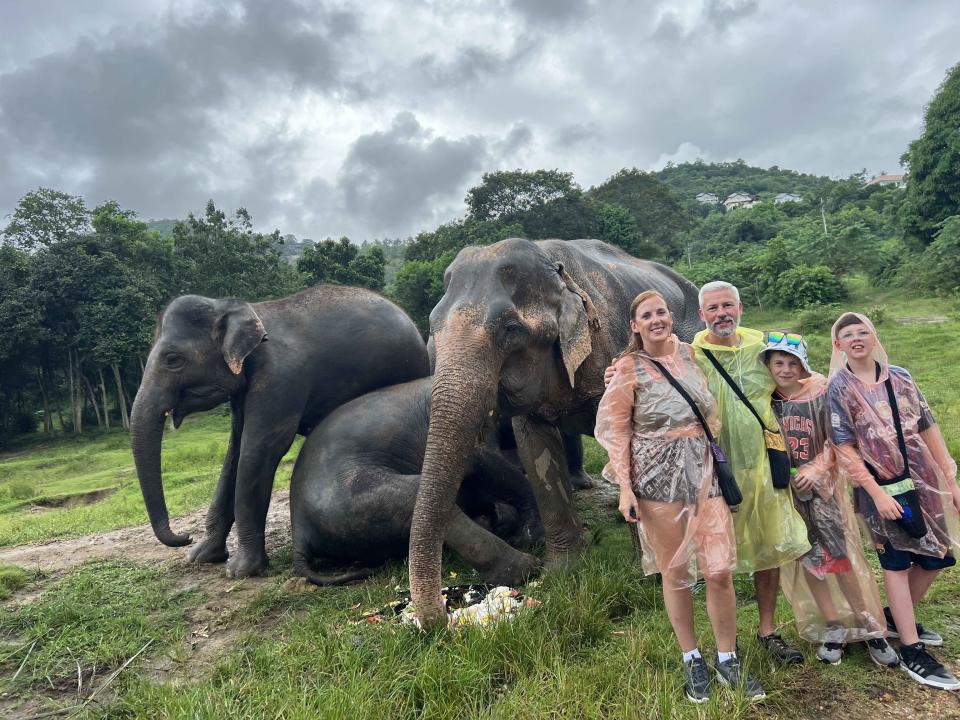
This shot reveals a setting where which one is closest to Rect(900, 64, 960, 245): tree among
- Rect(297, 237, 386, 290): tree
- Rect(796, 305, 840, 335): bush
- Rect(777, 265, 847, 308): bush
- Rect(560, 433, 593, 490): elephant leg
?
Rect(777, 265, 847, 308): bush

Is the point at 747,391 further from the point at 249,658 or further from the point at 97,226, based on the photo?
the point at 97,226

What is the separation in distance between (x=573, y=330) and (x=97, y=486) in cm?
1226

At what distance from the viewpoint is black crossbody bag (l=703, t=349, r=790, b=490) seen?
2742mm

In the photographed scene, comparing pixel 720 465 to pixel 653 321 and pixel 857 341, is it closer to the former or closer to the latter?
pixel 653 321

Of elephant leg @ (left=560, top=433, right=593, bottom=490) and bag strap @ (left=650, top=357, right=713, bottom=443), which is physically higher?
bag strap @ (left=650, top=357, right=713, bottom=443)

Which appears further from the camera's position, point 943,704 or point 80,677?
point 80,677

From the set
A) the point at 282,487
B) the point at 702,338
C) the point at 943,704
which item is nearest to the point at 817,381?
the point at 702,338

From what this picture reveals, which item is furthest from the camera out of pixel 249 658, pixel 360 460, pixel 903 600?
pixel 360 460

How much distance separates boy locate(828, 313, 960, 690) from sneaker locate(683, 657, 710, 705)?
88cm

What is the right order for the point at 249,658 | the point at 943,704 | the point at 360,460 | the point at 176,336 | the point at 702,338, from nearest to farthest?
the point at 943,704
the point at 702,338
the point at 249,658
the point at 360,460
the point at 176,336

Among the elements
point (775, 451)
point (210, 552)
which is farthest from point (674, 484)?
point (210, 552)

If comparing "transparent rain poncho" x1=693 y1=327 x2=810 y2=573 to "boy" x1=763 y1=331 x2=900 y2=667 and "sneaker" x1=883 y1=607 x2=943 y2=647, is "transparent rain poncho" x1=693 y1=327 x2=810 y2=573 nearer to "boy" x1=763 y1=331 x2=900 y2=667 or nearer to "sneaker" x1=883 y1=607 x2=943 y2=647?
"boy" x1=763 y1=331 x2=900 y2=667

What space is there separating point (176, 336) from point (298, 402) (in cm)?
111

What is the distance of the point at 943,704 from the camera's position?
2496mm
